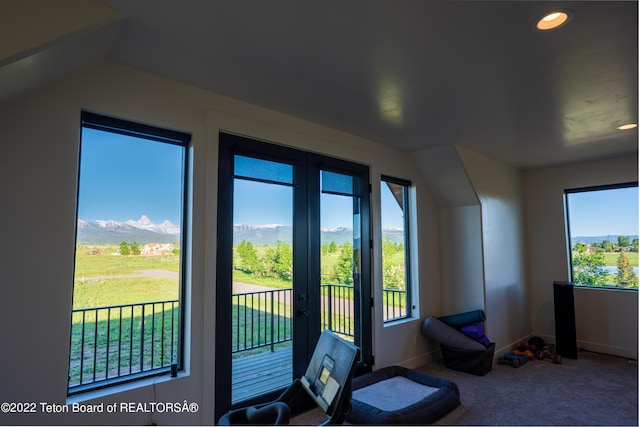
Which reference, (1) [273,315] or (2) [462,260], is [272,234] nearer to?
(1) [273,315]

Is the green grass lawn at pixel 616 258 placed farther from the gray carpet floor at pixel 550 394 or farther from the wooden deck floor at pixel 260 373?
the wooden deck floor at pixel 260 373

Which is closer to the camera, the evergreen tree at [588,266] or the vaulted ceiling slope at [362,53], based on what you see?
the vaulted ceiling slope at [362,53]

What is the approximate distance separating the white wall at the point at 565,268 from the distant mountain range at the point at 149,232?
4360 mm

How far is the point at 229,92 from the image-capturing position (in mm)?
2695

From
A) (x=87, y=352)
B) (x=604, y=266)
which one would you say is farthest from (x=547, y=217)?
(x=87, y=352)

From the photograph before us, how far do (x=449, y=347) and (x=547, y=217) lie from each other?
110 inches

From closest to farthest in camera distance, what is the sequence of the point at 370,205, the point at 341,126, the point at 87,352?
1. the point at 87,352
2. the point at 341,126
3. the point at 370,205

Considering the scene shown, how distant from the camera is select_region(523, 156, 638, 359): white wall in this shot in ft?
15.2

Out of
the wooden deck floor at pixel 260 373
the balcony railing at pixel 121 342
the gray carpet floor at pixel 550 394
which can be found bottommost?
the gray carpet floor at pixel 550 394

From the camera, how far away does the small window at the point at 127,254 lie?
7.30 feet

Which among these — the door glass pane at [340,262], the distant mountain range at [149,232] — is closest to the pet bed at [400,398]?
the door glass pane at [340,262]

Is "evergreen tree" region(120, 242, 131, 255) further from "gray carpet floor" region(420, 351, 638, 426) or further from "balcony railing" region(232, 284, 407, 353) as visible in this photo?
"gray carpet floor" region(420, 351, 638, 426)

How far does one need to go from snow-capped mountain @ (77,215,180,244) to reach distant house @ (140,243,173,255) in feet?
0.09

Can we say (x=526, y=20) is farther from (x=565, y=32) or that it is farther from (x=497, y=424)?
(x=497, y=424)
